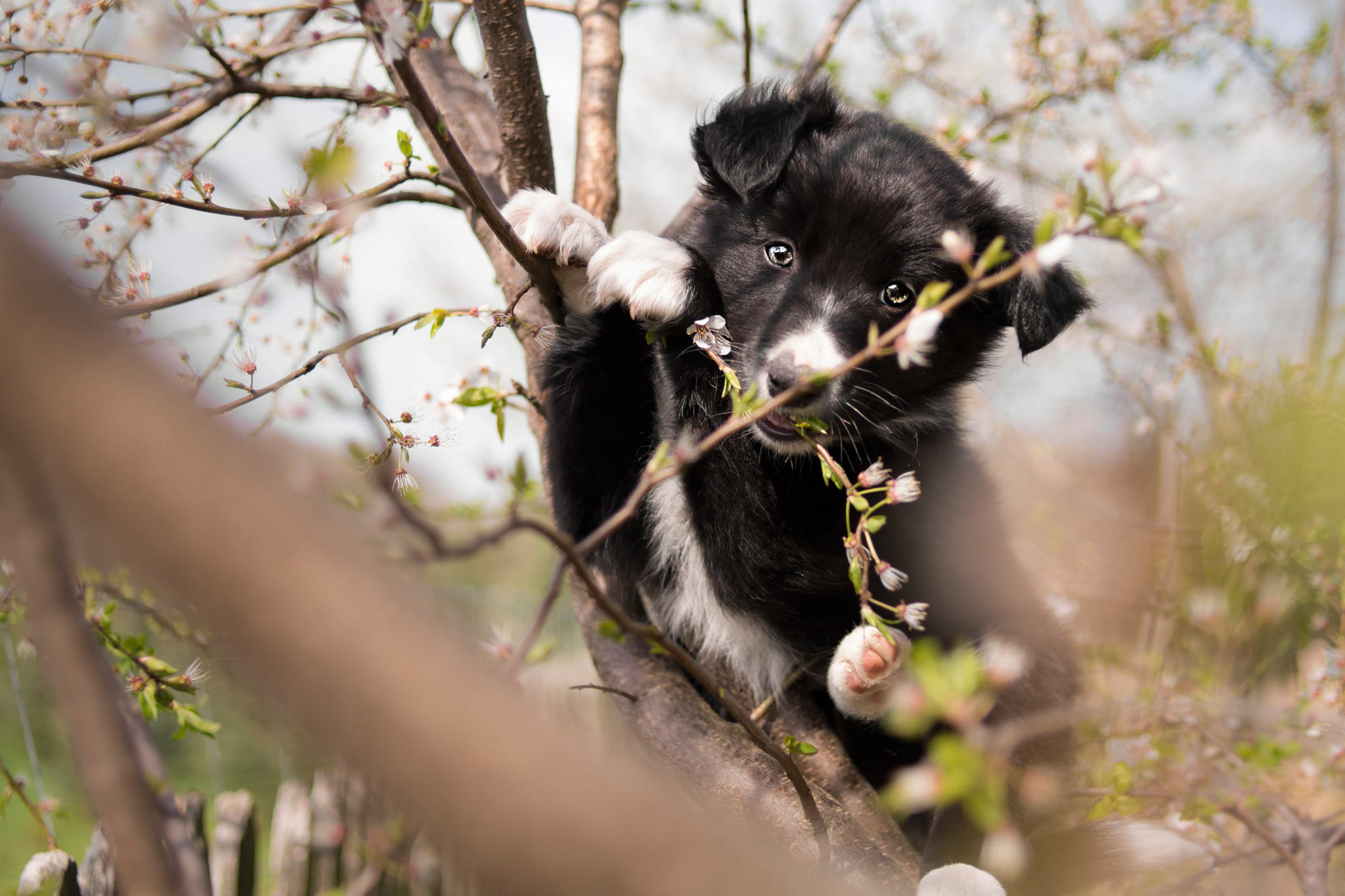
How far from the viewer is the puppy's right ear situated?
2039 mm

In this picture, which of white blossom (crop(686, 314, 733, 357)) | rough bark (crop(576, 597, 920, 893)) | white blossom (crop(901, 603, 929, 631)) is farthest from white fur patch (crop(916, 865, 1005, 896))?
white blossom (crop(686, 314, 733, 357))

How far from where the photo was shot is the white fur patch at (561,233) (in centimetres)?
185

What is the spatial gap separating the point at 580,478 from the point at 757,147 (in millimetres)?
915

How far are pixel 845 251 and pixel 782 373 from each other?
521 millimetres

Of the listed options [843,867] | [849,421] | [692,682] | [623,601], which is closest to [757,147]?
[849,421]

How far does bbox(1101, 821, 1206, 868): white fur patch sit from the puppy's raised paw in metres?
2.24

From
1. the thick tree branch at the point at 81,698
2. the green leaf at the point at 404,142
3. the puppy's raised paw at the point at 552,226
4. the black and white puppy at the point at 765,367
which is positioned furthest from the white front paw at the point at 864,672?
the thick tree branch at the point at 81,698

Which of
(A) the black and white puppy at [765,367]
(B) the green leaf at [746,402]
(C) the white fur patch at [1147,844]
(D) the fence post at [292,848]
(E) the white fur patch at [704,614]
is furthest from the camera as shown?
(D) the fence post at [292,848]

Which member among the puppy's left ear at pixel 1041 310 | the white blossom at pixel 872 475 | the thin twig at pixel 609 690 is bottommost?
the thin twig at pixel 609 690

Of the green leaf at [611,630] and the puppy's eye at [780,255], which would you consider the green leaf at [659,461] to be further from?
the puppy's eye at [780,255]

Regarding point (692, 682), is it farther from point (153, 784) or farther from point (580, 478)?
point (153, 784)

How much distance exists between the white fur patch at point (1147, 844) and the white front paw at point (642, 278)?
2.02 meters

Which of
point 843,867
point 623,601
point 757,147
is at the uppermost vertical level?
point 757,147

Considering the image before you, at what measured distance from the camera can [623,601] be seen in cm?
220
